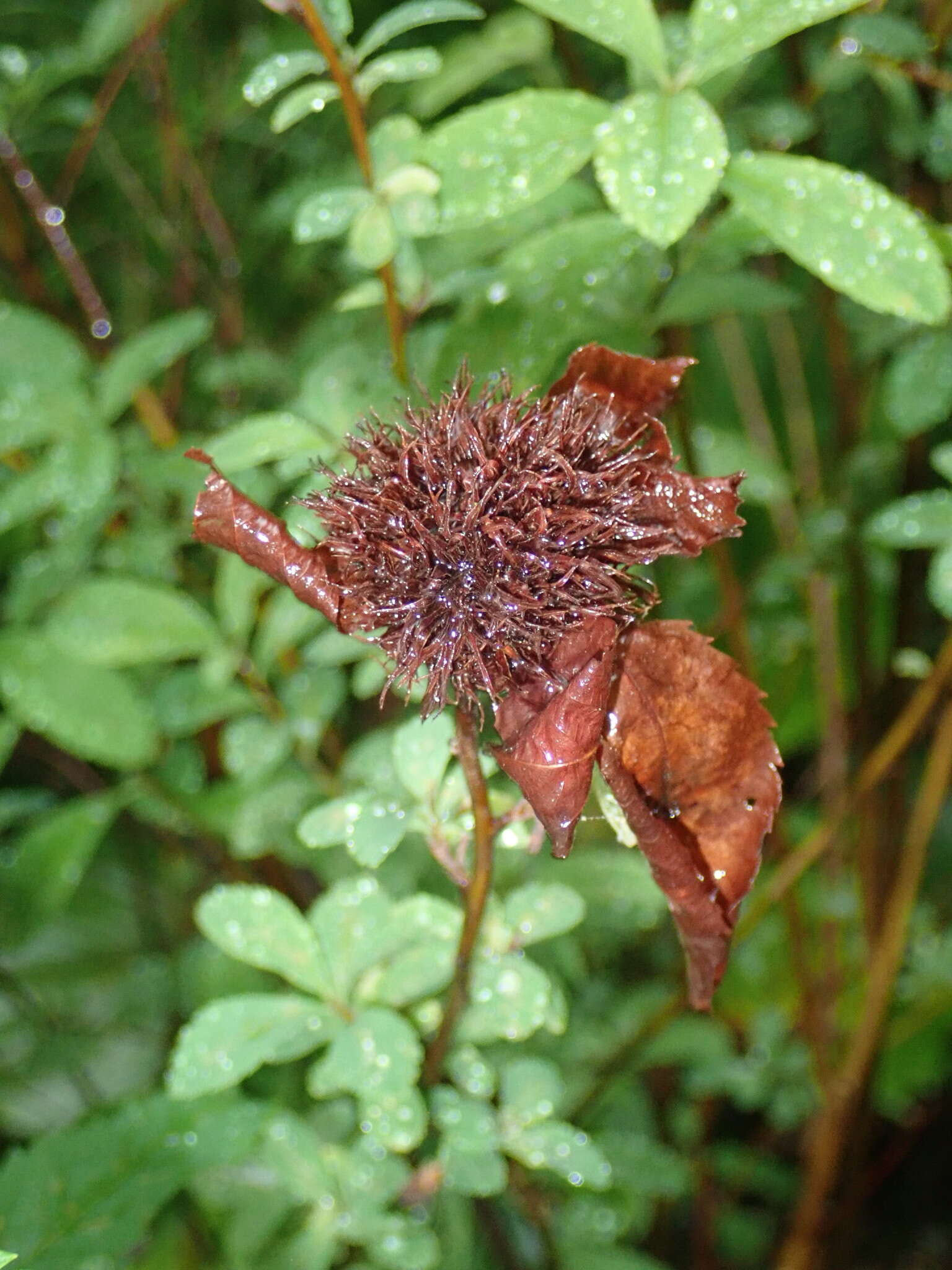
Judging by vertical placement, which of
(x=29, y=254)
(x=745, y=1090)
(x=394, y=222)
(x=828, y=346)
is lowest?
(x=745, y=1090)

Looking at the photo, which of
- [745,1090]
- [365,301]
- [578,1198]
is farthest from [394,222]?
[745,1090]

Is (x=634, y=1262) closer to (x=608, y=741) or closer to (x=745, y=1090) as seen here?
(x=745, y=1090)

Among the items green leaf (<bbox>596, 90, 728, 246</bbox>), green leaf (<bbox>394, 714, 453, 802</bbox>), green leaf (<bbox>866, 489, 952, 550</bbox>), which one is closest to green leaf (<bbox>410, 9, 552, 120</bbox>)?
green leaf (<bbox>596, 90, 728, 246</bbox>)

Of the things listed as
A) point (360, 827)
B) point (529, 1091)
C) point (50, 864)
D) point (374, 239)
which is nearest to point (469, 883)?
point (360, 827)

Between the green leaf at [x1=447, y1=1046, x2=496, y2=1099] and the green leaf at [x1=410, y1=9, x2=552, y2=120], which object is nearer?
the green leaf at [x1=447, y1=1046, x2=496, y2=1099]

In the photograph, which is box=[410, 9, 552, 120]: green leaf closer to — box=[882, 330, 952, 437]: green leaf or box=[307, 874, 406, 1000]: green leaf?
box=[882, 330, 952, 437]: green leaf

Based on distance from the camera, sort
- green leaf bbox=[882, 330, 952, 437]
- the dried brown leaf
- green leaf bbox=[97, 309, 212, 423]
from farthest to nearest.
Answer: green leaf bbox=[97, 309, 212, 423]
green leaf bbox=[882, 330, 952, 437]
the dried brown leaf
